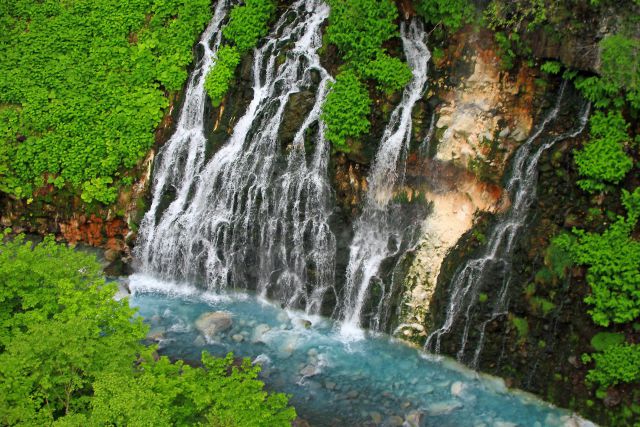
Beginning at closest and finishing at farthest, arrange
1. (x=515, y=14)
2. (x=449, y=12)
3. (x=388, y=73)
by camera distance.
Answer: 1. (x=515, y=14)
2. (x=449, y=12)
3. (x=388, y=73)

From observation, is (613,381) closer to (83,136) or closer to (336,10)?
(336,10)

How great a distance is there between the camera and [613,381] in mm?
9867

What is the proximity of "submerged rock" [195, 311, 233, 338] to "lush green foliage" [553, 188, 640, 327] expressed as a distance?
725 cm

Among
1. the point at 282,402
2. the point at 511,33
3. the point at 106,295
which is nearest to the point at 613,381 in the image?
the point at 282,402

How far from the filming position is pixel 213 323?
12.7 meters

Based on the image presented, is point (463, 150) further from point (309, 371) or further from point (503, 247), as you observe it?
point (309, 371)

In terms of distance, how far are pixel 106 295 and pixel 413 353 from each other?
6.24 m

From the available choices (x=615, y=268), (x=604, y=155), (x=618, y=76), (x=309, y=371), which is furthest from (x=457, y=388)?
(x=618, y=76)

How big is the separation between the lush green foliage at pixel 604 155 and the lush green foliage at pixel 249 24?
324 inches

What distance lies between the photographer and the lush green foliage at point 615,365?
967 centimetres

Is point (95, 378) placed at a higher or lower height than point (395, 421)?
higher

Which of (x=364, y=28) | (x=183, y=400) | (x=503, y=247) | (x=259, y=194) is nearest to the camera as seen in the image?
(x=183, y=400)

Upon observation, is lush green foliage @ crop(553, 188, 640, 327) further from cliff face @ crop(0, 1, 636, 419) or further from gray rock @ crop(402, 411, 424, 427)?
gray rock @ crop(402, 411, 424, 427)

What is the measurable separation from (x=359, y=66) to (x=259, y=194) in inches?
145
